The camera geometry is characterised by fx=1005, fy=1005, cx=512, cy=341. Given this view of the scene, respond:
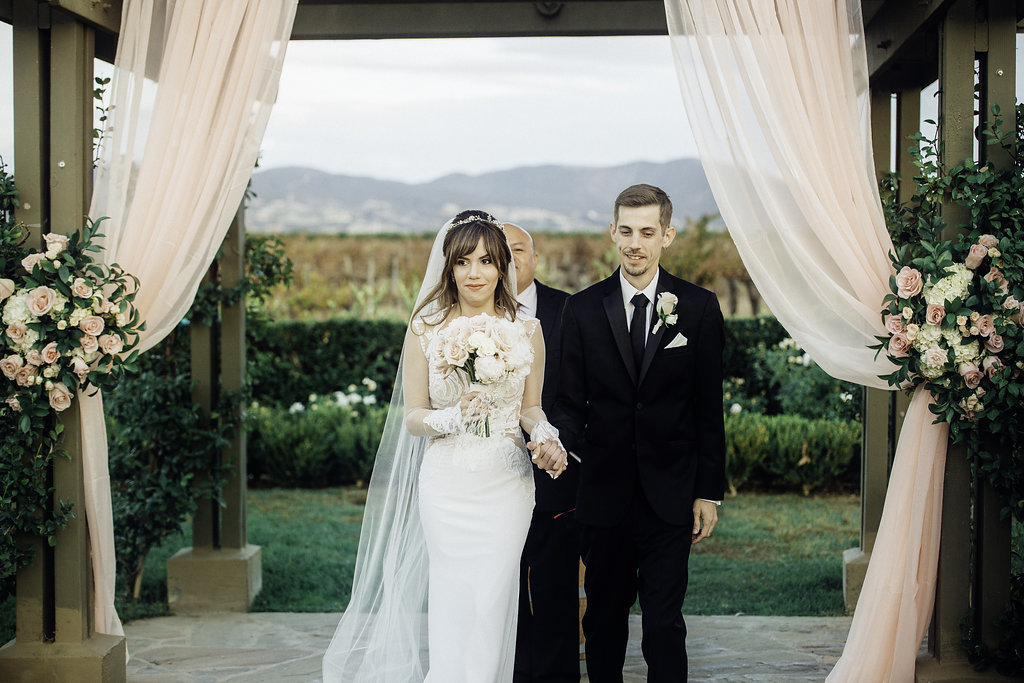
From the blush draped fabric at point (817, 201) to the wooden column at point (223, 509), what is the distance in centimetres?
303

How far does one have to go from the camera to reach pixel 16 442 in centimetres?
390

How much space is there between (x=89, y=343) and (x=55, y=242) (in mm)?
426

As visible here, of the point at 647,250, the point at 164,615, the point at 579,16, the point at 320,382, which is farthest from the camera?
the point at 320,382

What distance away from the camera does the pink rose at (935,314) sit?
3.65 metres

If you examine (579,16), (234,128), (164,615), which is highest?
(579,16)

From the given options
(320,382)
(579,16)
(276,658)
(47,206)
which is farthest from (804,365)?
(47,206)

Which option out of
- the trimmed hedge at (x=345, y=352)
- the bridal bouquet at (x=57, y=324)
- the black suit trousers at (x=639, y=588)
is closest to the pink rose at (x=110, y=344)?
the bridal bouquet at (x=57, y=324)

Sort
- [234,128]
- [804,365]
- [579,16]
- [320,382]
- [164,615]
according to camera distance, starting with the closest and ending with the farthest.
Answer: [234,128]
[579,16]
[164,615]
[804,365]
[320,382]

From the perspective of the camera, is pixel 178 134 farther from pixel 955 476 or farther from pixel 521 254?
pixel 955 476

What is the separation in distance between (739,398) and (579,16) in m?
5.62

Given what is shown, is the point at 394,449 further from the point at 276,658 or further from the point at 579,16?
the point at 579,16

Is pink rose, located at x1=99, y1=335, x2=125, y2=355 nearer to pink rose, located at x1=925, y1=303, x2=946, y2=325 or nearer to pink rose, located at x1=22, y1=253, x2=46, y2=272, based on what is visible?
pink rose, located at x1=22, y1=253, x2=46, y2=272

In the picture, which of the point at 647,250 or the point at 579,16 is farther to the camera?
the point at 579,16

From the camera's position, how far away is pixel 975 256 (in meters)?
3.71
